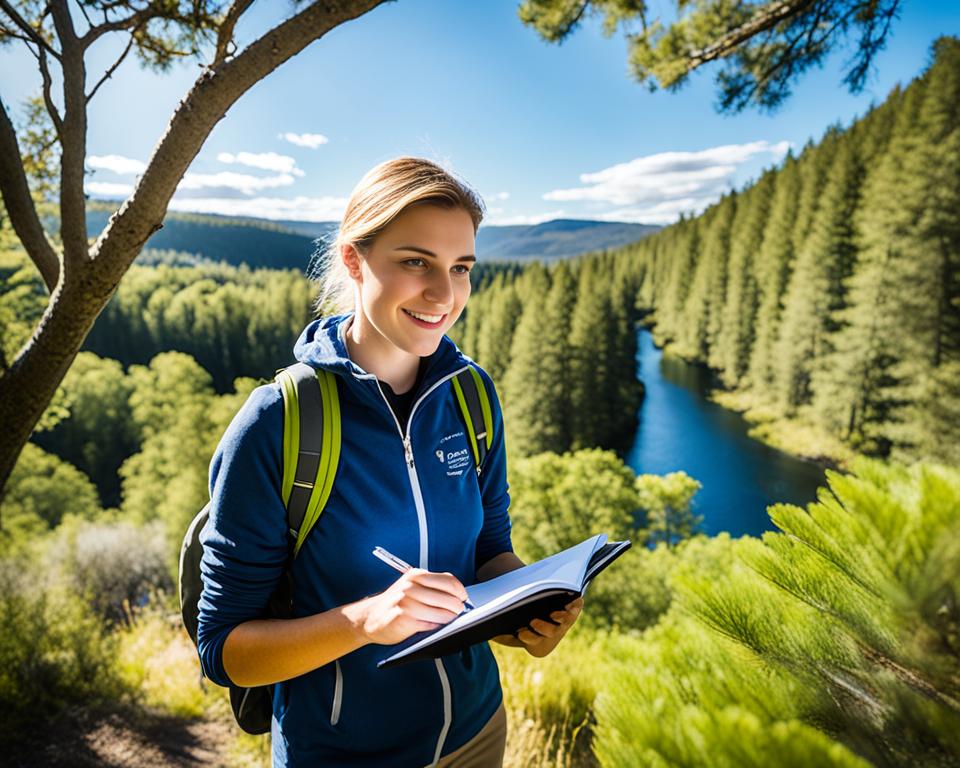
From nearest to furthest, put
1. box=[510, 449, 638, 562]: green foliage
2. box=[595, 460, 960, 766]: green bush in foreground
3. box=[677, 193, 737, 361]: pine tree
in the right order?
box=[595, 460, 960, 766]: green bush in foreground, box=[510, 449, 638, 562]: green foliage, box=[677, 193, 737, 361]: pine tree

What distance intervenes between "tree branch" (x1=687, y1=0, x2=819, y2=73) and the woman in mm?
3549

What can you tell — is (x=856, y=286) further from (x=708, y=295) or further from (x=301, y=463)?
(x=301, y=463)

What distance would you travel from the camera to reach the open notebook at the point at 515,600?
95cm

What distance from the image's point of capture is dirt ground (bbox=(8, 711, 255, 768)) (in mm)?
4227

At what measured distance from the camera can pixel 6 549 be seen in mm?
14438

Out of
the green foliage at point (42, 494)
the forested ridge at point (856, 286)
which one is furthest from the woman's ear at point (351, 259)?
the green foliage at point (42, 494)

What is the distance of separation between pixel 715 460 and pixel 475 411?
2801 cm

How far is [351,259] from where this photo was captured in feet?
4.42

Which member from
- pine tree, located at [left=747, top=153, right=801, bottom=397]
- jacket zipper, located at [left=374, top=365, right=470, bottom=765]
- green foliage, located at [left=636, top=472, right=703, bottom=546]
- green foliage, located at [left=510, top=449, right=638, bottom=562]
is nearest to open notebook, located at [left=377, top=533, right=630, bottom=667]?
jacket zipper, located at [left=374, top=365, right=470, bottom=765]

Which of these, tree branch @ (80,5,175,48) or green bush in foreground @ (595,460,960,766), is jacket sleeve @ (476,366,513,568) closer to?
green bush in foreground @ (595,460,960,766)

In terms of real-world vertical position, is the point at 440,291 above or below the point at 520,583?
above

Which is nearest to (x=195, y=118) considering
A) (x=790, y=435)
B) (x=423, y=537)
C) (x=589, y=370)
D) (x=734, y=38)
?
(x=423, y=537)

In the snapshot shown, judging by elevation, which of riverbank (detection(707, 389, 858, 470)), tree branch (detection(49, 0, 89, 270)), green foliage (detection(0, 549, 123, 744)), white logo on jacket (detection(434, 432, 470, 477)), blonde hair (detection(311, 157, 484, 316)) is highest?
tree branch (detection(49, 0, 89, 270))

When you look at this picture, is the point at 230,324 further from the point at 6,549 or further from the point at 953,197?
the point at 953,197
